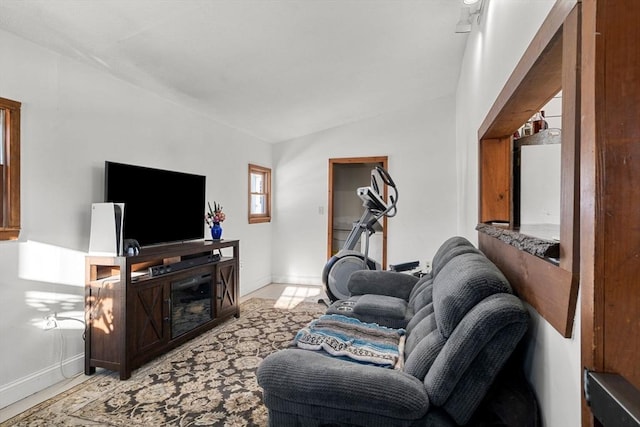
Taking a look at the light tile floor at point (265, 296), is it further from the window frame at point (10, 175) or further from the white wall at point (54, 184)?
the window frame at point (10, 175)

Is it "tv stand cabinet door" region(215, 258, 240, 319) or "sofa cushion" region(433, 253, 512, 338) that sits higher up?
"sofa cushion" region(433, 253, 512, 338)

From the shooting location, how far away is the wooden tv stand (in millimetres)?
2621

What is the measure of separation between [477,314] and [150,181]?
3.02 m

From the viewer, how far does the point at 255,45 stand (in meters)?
2.86

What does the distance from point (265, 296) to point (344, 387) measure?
3966 millimetres

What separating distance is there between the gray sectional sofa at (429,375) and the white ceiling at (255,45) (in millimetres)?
2185

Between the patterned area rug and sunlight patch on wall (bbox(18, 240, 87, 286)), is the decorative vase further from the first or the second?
sunlight patch on wall (bbox(18, 240, 87, 286))

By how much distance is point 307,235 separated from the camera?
5.92 m

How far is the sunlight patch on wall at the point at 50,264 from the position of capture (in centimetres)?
242

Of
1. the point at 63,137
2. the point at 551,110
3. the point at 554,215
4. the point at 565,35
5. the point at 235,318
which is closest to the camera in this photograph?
the point at 565,35

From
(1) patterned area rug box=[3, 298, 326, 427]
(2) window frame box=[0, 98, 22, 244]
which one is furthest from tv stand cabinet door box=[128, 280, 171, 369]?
(2) window frame box=[0, 98, 22, 244]

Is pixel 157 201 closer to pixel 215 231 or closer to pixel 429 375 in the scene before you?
pixel 215 231

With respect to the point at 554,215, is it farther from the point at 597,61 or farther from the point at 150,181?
the point at 150,181

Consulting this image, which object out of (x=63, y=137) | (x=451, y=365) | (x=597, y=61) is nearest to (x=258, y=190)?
(x=63, y=137)
